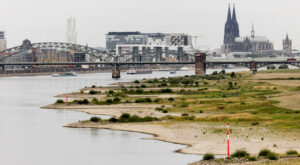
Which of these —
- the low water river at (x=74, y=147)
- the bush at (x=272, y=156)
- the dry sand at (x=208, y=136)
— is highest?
the bush at (x=272, y=156)

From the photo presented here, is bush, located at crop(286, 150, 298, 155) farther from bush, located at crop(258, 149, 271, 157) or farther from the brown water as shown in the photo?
the brown water

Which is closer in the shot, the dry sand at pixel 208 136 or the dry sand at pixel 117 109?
the dry sand at pixel 208 136

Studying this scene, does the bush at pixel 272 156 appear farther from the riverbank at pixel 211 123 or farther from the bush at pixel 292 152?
the riverbank at pixel 211 123

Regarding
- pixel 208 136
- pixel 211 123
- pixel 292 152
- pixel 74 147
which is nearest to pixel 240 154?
A: pixel 292 152

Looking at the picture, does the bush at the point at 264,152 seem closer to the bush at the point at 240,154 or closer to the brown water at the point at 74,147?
the bush at the point at 240,154

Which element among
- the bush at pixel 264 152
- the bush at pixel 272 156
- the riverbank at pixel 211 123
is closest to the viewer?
the bush at pixel 272 156

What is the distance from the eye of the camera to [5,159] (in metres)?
44.9

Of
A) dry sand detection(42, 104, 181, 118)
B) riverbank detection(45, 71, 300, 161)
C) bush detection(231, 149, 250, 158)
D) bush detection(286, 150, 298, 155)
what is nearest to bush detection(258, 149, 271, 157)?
bush detection(231, 149, 250, 158)

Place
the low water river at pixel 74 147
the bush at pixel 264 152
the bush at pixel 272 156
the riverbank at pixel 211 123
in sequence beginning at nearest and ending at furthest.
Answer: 1. the bush at pixel 272 156
2. the bush at pixel 264 152
3. the low water river at pixel 74 147
4. the riverbank at pixel 211 123

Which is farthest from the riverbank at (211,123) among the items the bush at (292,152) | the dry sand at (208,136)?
the bush at (292,152)

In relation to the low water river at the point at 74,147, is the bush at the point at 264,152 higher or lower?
higher

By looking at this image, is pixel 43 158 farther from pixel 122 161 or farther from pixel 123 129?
pixel 123 129

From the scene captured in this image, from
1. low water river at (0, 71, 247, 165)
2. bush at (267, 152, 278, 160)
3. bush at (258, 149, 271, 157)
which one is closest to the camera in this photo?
bush at (267, 152, 278, 160)

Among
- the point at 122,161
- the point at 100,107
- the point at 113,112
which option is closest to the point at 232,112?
the point at 113,112
